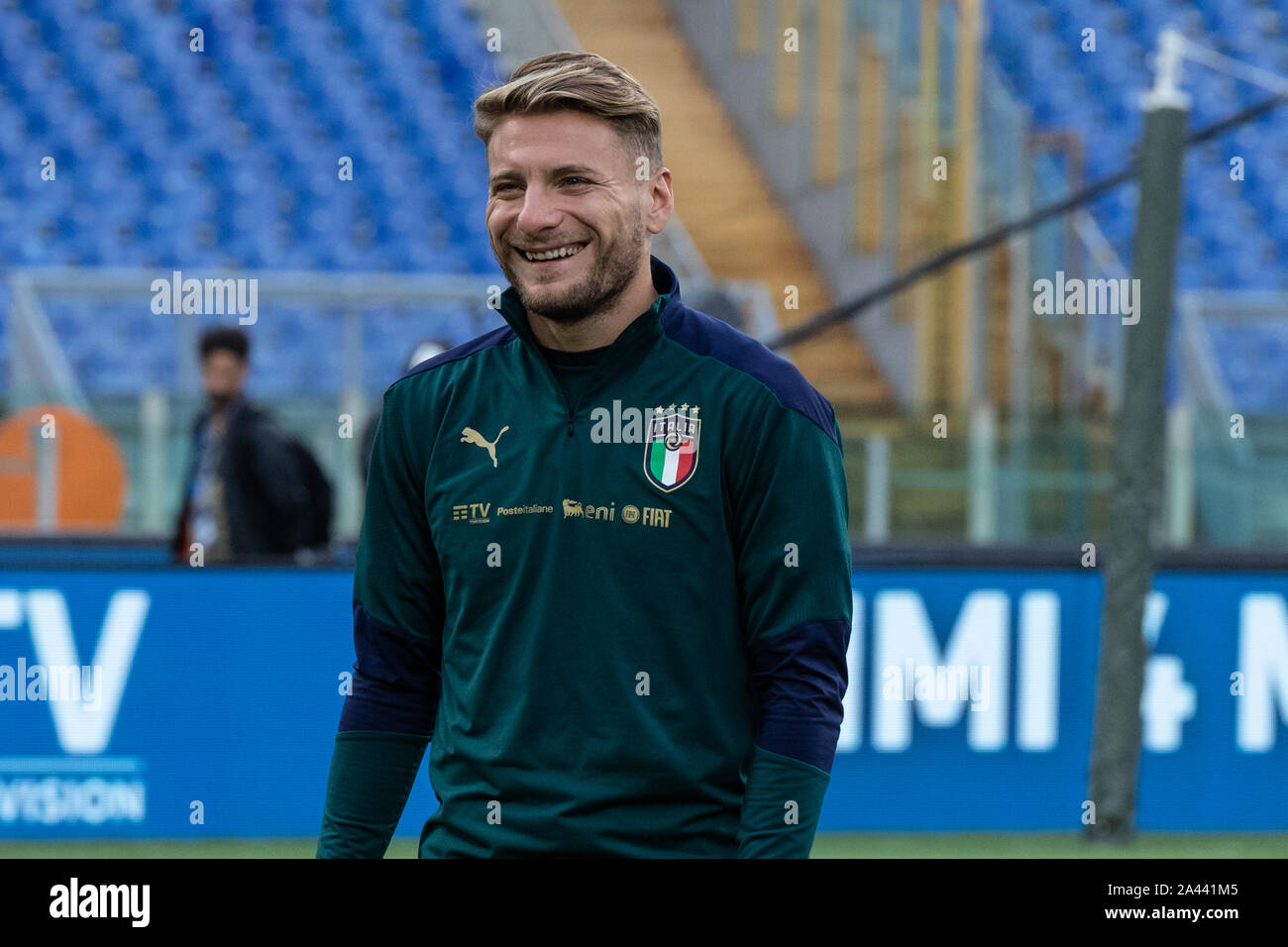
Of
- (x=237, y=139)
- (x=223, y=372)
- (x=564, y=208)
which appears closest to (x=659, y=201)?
(x=564, y=208)

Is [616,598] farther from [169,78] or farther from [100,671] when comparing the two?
[169,78]

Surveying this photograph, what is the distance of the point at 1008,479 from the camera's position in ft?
25.3

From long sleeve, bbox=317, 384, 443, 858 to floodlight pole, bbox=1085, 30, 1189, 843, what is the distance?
12.8 ft

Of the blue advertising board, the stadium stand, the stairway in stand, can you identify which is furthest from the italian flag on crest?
the stadium stand

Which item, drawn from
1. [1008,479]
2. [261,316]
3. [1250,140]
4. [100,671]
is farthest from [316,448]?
[1250,140]

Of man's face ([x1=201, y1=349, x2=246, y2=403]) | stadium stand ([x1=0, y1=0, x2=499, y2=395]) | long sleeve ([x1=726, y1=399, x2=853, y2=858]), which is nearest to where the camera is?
long sleeve ([x1=726, y1=399, x2=853, y2=858])

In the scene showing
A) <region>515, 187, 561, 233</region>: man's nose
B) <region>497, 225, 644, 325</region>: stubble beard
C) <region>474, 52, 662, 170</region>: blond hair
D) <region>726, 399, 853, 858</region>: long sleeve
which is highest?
<region>474, 52, 662, 170</region>: blond hair

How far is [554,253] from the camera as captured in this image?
1.93 m

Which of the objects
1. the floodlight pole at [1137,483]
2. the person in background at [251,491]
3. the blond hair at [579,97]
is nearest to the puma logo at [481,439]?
the blond hair at [579,97]

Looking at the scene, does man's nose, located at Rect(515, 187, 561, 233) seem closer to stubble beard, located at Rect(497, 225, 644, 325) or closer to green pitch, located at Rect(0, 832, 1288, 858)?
stubble beard, located at Rect(497, 225, 644, 325)

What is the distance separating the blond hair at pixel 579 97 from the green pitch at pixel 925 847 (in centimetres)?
374

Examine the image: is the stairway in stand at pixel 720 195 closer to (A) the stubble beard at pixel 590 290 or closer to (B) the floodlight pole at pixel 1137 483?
(B) the floodlight pole at pixel 1137 483

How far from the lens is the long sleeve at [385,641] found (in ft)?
6.73

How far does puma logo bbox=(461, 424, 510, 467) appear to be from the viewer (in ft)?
6.50
